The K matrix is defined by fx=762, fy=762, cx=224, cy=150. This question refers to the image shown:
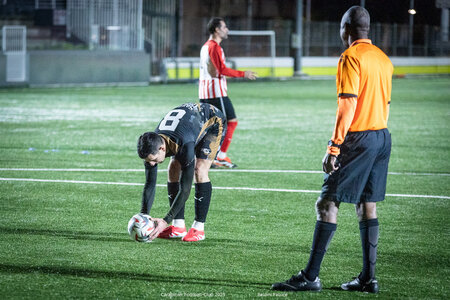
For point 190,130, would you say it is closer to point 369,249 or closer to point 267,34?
point 369,249

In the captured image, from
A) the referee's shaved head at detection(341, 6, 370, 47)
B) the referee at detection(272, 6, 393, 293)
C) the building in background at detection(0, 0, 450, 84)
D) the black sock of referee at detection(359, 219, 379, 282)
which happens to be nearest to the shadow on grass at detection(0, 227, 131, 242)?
the referee at detection(272, 6, 393, 293)

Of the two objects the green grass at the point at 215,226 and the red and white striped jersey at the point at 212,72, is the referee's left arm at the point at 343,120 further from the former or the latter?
the red and white striped jersey at the point at 212,72

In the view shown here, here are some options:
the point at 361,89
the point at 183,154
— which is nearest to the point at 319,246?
Result: the point at 361,89

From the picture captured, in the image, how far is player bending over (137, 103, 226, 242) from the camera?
6094 mm

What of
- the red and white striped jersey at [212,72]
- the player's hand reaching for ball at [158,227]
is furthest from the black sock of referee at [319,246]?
the red and white striped jersey at [212,72]

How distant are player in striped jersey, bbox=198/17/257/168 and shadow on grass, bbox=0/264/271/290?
590cm

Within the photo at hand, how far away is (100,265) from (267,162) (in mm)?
6360

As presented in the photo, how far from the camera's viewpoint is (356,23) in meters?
5.44

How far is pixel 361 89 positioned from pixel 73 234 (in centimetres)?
328

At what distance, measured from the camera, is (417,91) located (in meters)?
31.8

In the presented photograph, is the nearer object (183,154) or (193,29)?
(183,154)

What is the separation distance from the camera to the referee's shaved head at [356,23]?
Result: 543cm

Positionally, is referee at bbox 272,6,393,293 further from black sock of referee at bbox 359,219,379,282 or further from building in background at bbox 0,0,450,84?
building in background at bbox 0,0,450,84

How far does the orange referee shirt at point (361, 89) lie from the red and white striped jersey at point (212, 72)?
21.1 ft
